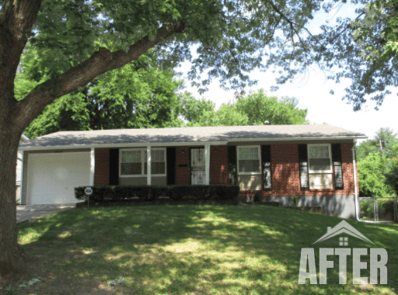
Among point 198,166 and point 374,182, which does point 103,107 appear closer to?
point 198,166

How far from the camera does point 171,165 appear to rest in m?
15.0

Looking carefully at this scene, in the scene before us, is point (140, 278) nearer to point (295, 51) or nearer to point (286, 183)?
point (295, 51)

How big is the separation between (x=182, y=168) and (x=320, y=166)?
267 inches

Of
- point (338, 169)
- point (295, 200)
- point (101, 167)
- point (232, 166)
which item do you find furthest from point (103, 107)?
point (338, 169)

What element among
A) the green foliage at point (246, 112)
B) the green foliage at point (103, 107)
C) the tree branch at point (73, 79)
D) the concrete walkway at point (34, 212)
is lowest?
the concrete walkway at point (34, 212)

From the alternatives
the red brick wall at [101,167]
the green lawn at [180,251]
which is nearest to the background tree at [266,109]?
the red brick wall at [101,167]

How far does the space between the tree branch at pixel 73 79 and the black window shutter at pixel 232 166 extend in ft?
29.1

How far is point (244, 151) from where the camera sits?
15008 millimetres

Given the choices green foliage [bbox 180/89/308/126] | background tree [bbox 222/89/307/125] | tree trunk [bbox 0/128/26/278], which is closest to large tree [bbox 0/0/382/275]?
tree trunk [bbox 0/128/26/278]

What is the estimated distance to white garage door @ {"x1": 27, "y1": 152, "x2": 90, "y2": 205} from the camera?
15297 millimetres

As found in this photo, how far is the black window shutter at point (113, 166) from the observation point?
14891mm

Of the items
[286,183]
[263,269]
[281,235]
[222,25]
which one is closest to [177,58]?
[222,25]

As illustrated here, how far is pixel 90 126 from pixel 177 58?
1718cm

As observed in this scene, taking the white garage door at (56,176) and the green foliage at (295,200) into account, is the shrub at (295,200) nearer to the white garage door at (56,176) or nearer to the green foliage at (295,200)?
the green foliage at (295,200)
